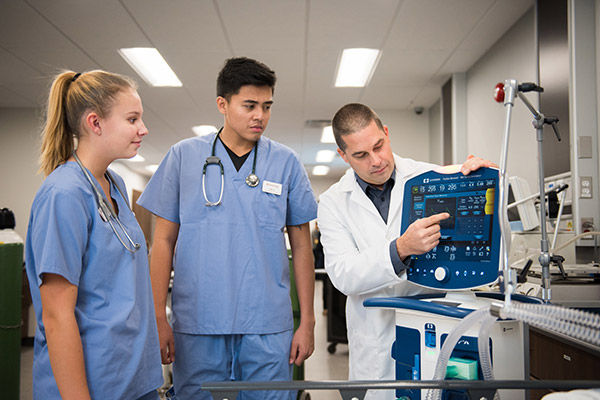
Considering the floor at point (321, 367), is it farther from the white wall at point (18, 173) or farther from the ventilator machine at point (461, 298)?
the ventilator machine at point (461, 298)

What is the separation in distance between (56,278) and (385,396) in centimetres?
88

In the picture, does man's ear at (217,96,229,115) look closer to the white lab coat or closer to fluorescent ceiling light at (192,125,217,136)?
the white lab coat

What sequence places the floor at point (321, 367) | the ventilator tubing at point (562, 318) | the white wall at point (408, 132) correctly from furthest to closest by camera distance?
the white wall at point (408, 132) → the floor at point (321, 367) → the ventilator tubing at point (562, 318)

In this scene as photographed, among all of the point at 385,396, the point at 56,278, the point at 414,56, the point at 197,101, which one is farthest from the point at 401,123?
the point at 56,278

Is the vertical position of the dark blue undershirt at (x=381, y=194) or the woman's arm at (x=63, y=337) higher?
the dark blue undershirt at (x=381, y=194)

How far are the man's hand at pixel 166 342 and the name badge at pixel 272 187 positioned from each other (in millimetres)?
517

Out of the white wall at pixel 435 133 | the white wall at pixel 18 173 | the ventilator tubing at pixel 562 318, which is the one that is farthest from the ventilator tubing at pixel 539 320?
the white wall at pixel 18 173

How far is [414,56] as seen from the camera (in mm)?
4324

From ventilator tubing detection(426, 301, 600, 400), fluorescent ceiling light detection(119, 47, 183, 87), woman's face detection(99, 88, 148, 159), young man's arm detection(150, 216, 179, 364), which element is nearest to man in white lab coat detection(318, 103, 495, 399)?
ventilator tubing detection(426, 301, 600, 400)

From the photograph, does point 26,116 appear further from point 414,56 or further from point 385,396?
point 385,396

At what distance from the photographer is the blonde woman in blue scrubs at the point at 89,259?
0.97 metres

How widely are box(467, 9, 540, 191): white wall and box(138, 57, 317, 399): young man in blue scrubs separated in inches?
99.8

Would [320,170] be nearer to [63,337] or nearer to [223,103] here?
[223,103]

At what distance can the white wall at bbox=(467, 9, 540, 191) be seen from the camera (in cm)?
351
